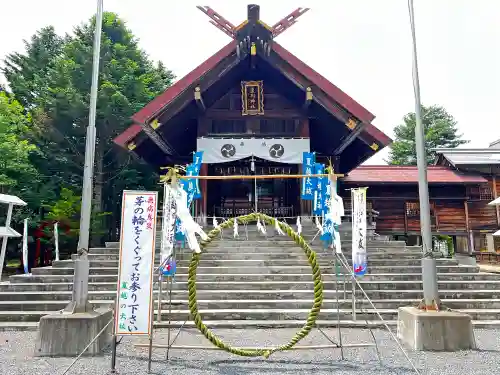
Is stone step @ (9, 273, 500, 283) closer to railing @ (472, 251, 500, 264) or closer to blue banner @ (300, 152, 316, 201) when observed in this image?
blue banner @ (300, 152, 316, 201)

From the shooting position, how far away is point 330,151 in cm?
1490

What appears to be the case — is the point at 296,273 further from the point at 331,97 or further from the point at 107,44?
the point at 107,44

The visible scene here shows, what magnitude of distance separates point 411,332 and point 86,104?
59.5 feet

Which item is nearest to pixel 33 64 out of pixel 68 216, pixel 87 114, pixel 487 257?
pixel 87 114

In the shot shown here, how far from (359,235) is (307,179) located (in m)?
4.43

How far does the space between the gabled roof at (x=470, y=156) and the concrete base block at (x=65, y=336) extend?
66.7 ft

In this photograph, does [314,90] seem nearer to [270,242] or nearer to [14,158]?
[270,242]

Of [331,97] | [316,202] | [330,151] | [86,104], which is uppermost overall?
[86,104]

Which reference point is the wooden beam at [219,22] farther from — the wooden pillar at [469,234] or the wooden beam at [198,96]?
the wooden pillar at [469,234]

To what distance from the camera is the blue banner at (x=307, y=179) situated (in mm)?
11629

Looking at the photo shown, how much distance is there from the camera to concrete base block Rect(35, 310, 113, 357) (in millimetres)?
5352

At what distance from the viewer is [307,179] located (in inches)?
464

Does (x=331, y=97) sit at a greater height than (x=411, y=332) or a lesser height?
greater

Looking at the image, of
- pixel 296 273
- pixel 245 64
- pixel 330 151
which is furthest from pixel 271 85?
pixel 296 273
